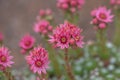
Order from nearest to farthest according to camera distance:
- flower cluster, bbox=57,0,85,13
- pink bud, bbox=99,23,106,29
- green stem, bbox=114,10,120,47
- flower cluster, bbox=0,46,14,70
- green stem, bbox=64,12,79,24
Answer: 1. flower cluster, bbox=0,46,14,70
2. pink bud, bbox=99,23,106,29
3. flower cluster, bbox=57,0,85,13
4. green stem, bbox=64,12,79,24
5. green stem, bbox=114,10,120,47

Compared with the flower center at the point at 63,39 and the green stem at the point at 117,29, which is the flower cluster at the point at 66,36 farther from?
the green stem at the point at 117,29

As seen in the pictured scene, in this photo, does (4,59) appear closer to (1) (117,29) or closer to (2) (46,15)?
(2) (46,15)

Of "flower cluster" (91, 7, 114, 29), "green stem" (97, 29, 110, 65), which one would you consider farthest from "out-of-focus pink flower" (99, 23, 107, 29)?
"green stem" (97, 29, 110, 65)

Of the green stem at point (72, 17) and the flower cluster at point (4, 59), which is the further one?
the green stem at point (72, 17)

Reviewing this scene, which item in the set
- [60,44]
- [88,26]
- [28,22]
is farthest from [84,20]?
[60,44]

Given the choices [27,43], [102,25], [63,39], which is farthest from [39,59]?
[102,25]

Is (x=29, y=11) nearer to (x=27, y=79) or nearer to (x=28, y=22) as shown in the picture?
(x=28, y=22)

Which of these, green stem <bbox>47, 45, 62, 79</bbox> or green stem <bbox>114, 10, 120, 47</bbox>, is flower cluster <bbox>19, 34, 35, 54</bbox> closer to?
green stem <bbox>47, 45, 62, 79</bbox>

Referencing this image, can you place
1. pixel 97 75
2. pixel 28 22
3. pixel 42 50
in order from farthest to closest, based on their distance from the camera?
pixel 28 22 < pixel 97 75 < pixel 42 50

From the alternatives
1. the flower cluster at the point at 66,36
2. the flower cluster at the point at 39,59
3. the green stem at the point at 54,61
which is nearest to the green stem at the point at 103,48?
the green stem at the point at 54,61

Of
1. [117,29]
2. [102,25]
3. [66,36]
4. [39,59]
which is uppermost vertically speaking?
[117,29]

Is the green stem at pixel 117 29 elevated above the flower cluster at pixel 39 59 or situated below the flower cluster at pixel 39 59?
above
